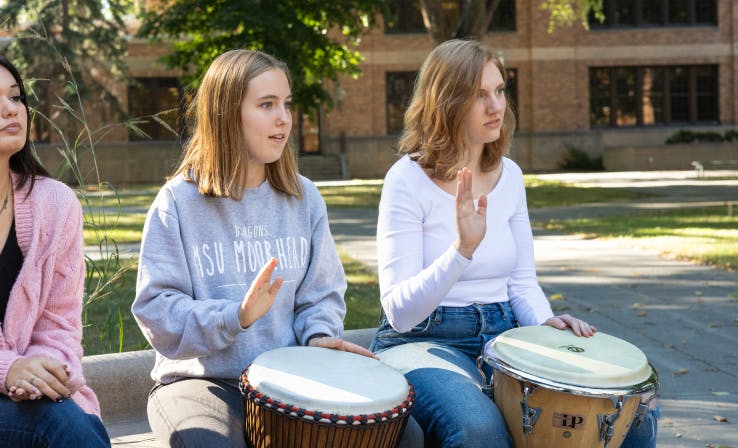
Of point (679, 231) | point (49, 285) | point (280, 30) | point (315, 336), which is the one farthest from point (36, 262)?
point (280, 30)

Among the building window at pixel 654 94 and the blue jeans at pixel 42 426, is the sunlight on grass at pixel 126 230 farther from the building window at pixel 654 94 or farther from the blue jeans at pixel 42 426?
the building window at pixel 654 94

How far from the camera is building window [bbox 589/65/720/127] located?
33.9m

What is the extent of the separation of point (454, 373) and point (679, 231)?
399 inches

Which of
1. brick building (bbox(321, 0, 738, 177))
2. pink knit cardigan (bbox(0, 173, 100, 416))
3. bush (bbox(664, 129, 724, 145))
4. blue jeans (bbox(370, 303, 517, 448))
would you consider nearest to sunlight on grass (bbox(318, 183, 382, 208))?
brick building (bbox(321, 0, 738, 177))

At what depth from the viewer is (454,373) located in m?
3.23

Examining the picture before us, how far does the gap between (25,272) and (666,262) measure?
850 centimetres

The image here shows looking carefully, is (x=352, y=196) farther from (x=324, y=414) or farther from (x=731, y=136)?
(x=324, y=414)

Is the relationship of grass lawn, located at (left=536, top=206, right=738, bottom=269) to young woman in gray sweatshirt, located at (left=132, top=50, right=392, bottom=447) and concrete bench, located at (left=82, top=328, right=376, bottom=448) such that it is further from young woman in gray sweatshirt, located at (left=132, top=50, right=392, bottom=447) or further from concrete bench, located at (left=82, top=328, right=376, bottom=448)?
young woman in gray sweatshirt, located at (left=132, top=50, right=392, bottom=447)

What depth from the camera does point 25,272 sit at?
2.86 m

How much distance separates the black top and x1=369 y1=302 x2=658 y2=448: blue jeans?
4.30 ft

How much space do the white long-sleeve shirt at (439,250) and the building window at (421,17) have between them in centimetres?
2906

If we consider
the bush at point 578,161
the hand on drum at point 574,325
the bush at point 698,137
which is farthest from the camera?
the bush at point 578,161

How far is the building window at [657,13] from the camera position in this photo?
33.6 metres

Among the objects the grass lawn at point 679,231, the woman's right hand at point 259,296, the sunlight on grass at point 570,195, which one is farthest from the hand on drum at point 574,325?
the sunlight on grass at point 570,195
